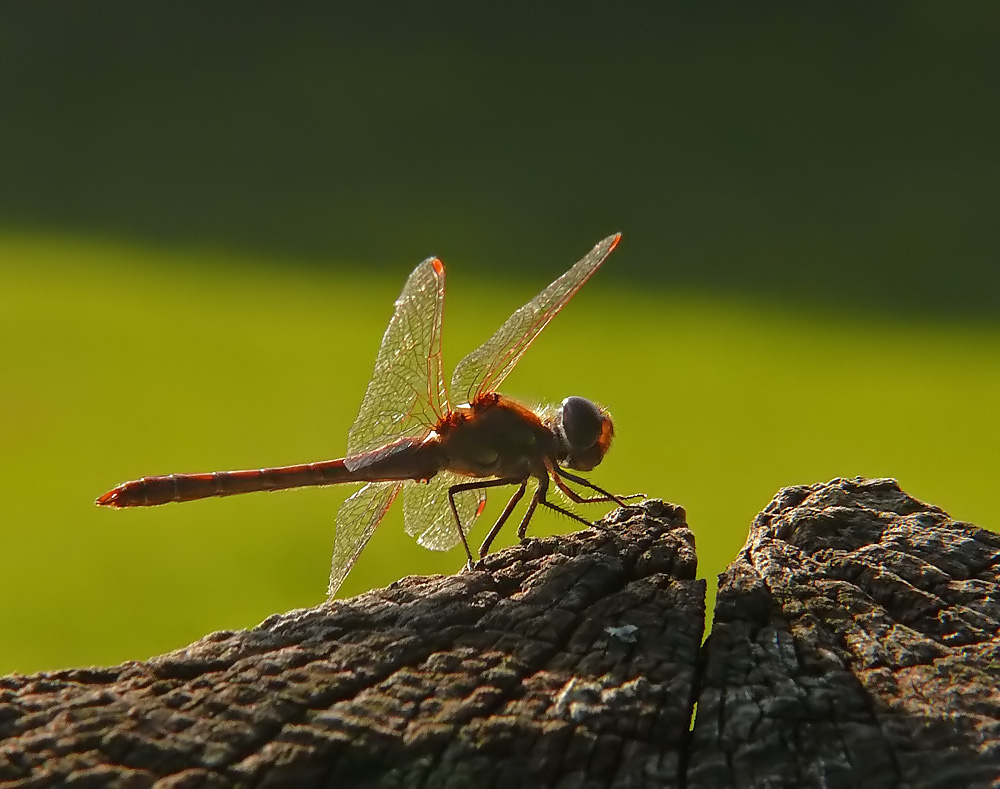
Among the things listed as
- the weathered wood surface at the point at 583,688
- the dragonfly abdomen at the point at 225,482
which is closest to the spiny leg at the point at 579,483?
the dragonfly abdomen at the point at 225,482

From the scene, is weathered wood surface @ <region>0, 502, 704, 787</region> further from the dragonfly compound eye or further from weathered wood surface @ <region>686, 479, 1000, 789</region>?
the dragonfly compound eye

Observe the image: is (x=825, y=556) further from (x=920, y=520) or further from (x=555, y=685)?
(x=555, y=685)

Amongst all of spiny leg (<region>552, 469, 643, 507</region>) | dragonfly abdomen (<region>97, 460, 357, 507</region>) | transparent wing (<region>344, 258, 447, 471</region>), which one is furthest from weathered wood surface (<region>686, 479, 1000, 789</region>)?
dragonfly abdomen (<region>97, 460, 357, 507</region>)

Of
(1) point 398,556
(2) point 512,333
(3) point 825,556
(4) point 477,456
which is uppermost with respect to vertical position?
(1) point 398,556

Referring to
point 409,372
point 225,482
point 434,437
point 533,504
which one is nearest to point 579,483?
point 533,504

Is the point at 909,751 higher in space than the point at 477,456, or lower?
lower

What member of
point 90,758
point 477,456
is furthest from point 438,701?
point 477,456
